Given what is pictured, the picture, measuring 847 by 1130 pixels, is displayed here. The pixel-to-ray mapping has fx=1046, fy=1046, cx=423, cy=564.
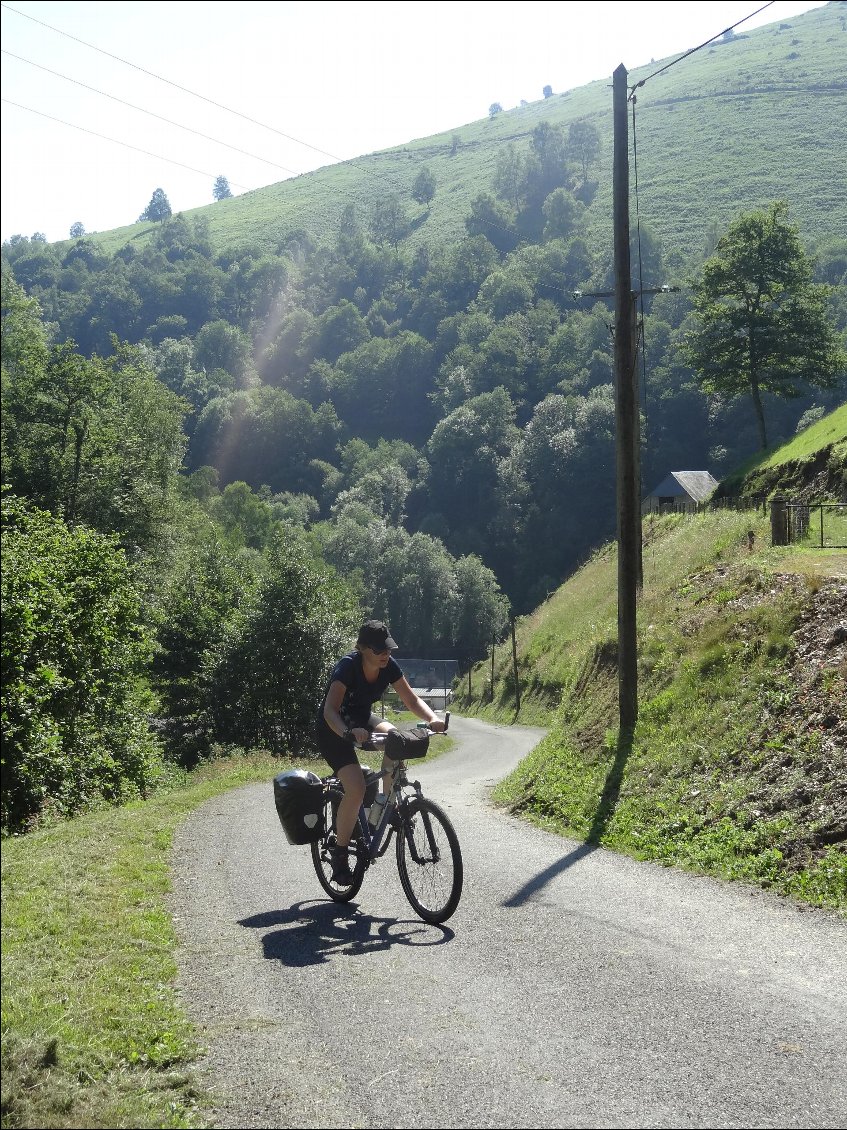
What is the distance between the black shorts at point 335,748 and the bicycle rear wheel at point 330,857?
34 centimetres

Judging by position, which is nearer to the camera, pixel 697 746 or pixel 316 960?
pixel 316 960

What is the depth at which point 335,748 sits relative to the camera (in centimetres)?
793

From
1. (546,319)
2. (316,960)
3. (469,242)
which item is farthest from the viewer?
(469,242)

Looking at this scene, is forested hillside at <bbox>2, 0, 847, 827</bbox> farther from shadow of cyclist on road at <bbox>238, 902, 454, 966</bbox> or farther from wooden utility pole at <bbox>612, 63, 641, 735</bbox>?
shadow of cyclist on road at <bbox>238, 902, 454, 966</bbox>

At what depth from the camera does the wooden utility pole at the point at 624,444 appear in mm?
15602

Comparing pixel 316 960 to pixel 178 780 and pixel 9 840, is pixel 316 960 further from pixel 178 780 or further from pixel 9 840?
pixel 178 780

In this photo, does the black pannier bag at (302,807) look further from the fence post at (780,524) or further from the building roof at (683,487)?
the building roof at (683,487)

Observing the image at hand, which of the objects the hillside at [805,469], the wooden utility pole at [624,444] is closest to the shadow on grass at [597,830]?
the wooden utility pole at [624,444]

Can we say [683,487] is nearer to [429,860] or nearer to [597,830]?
[597,830]

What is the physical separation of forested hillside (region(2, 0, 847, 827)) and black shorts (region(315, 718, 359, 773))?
6249 millimetres

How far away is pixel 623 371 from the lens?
53.2 feet

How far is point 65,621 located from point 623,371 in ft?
32.1

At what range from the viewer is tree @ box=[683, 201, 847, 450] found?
180 feet

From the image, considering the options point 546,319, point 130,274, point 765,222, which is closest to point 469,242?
point 546,319
